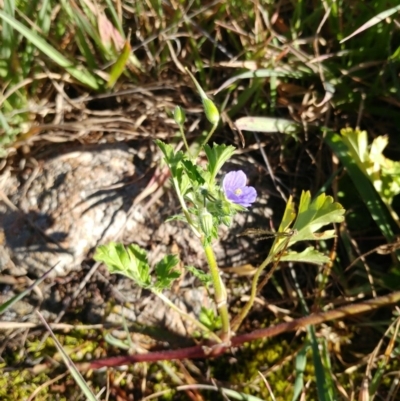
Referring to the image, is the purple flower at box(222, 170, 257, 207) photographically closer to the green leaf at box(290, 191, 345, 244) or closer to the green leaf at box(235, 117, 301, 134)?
the green leaf at box(290, 191, 345, 244)

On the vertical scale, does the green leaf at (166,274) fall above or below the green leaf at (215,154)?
below

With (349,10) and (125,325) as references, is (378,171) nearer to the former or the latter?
(349,10)

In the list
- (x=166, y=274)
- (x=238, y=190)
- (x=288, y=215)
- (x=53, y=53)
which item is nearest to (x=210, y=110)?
(x=238, y=190)

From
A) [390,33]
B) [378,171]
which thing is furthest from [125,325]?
[390,33]

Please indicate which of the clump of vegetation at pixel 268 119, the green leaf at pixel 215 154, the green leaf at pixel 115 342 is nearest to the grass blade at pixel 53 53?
the clump of vegetation at pixel 268 119

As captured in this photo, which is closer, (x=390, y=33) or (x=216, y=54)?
(x=390, y=33)

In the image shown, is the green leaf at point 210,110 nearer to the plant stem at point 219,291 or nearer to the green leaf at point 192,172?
the green leaf at point 192,172

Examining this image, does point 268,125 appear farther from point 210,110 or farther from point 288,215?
point 210,110
